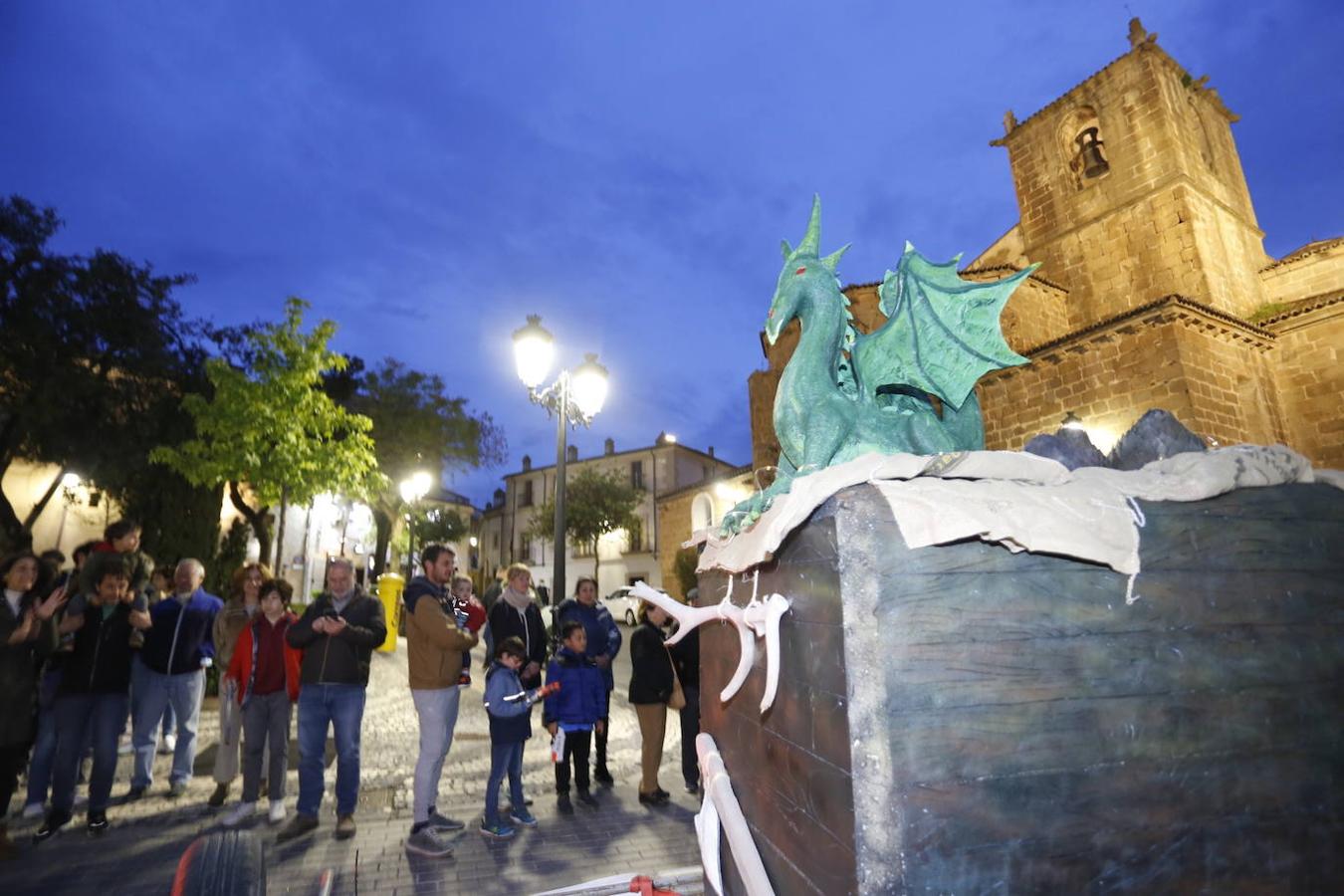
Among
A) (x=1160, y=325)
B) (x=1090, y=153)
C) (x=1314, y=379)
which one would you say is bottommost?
(x=1314, y=379)

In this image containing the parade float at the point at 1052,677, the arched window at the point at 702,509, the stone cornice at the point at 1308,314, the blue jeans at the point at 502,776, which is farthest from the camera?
the arched window at the point at 702,509

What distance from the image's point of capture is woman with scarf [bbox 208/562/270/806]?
16.5ft

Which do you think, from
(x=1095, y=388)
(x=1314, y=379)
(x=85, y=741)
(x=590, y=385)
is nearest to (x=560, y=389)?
(x=590, y=385)

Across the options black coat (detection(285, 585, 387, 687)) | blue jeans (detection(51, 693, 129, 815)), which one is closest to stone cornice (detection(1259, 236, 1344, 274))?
black coat (detection(285, 585, 387, 687))

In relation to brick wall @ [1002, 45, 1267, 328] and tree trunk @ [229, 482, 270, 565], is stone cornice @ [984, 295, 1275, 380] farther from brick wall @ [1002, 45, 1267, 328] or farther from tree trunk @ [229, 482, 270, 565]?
tree trunk @ [229, 482, 270, 565]

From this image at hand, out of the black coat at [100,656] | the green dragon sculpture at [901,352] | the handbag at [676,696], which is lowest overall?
the handbag at [676,696]

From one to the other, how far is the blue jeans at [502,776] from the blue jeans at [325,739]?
0.91m

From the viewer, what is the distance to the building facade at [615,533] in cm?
3541

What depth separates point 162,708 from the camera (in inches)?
213

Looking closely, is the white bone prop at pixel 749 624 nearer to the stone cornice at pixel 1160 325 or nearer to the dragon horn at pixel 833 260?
the dragon horn at pixel 833 260

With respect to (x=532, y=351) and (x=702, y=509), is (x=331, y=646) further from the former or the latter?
(x=702, y=509)

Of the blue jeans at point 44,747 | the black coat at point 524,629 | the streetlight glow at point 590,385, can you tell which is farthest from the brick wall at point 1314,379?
the blue jeans at point 44,747

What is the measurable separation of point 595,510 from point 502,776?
1133 inches

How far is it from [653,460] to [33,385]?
94.8 feet
